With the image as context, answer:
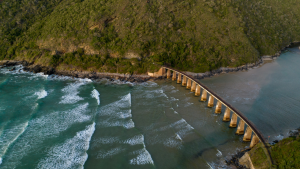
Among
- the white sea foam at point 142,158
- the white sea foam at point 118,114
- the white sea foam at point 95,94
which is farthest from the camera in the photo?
the white sea foam at point 95,94

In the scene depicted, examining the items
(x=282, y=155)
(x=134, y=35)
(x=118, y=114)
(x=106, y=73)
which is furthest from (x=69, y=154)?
(x=134, y=35)

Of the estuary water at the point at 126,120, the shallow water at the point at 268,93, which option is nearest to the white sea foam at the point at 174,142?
the estuary water at the point at 126,120

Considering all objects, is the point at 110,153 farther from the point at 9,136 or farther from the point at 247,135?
the point at 247,135

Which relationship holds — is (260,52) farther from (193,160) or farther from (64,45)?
(64,45)

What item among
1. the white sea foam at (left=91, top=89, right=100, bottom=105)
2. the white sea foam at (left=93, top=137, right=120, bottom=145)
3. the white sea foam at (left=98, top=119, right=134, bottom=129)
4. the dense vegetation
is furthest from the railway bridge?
the white sea foam at (left=93, top=137, right=120, bottom=145)

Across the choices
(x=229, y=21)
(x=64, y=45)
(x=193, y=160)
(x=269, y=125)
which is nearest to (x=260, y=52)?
(x=229, y=21)

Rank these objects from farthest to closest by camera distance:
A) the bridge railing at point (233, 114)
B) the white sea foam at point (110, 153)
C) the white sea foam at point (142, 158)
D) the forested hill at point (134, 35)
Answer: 1. the forested hill at point (134, 35)
2. the bridge railing at point (233, 114)
3. the white sea foam at point (110, 153)
4. the white sea foam at point (142, 158)

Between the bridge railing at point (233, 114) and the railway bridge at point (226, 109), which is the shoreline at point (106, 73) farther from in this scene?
the bridge railing at point (233, 114)
